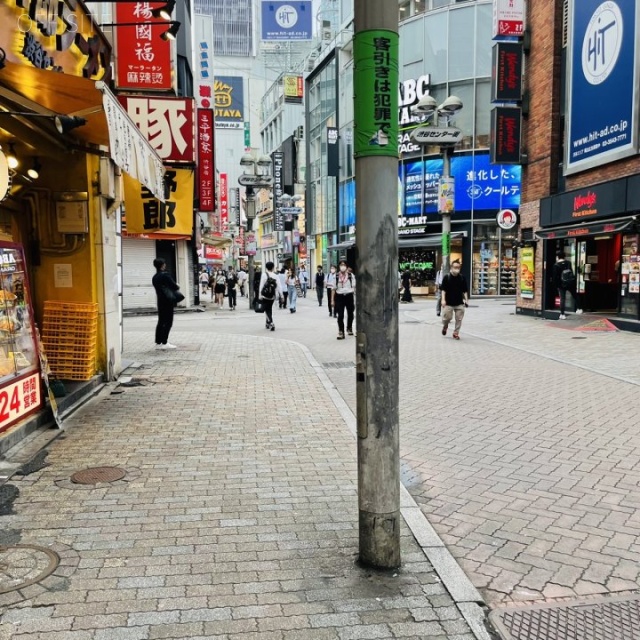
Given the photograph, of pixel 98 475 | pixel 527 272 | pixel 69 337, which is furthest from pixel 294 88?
pixel 98 475

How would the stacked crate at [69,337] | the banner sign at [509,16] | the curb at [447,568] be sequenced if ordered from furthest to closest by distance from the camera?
the banner sign at [509,16], the stacked crate at [69,337], the curb at [447,568]

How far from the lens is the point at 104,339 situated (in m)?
8.72

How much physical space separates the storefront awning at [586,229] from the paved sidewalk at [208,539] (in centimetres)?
1094

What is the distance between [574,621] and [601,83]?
1624cm

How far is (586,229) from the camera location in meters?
16.1

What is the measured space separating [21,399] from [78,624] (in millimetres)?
3535

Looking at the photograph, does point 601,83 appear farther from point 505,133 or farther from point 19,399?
point 19,399

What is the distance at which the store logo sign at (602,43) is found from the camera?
1528 cm

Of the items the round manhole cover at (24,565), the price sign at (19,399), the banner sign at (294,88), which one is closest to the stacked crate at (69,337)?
the price sign at (19,399)

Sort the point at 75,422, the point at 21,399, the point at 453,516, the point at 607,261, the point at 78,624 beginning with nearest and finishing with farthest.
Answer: the point at 78,624 → the point at 453,516 → the point at 21,399 → the point at 75,422 → the point at 607,261

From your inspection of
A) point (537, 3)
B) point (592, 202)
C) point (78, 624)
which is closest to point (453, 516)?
point (78, 624)

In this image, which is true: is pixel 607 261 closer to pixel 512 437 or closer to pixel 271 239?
pixel 512 437

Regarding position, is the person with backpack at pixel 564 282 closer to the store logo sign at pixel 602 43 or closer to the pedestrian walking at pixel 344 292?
the store logo sign at pixel 602 43

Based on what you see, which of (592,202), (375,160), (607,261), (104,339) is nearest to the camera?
(375,160)
